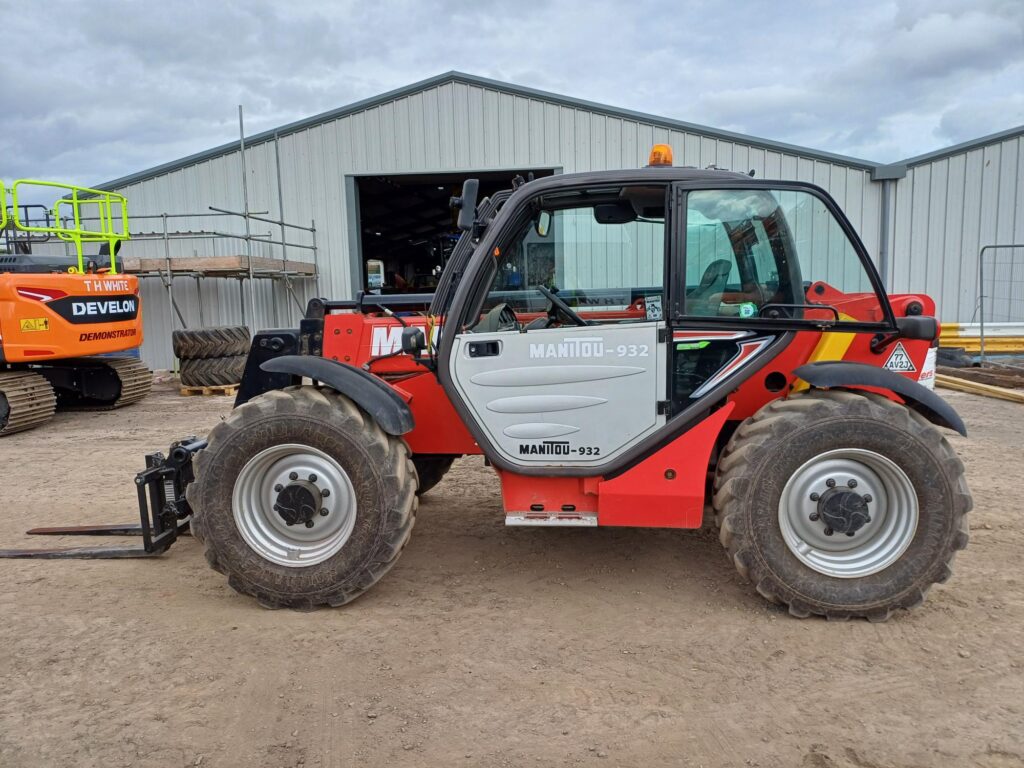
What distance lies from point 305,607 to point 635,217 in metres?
2.71

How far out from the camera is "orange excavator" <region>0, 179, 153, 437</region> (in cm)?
895

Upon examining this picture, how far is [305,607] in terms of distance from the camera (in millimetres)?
3789

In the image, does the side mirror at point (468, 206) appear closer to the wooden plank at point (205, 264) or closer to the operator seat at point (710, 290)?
the operator seat at point (710, 290)

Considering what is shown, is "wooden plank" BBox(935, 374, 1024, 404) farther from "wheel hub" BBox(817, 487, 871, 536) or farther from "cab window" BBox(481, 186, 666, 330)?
"cab window" BBox(481, 186, 666, 330)

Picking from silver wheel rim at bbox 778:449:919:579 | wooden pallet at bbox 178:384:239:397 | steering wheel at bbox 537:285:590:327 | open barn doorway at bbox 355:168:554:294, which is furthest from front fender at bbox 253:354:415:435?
wooden pallet at bbox 178:384:239:397

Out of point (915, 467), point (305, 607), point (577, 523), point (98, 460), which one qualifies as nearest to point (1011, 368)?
point (915, 467)

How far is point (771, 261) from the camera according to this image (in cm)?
374

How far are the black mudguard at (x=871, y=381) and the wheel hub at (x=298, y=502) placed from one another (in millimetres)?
2552

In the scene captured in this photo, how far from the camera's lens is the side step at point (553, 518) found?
380 cm

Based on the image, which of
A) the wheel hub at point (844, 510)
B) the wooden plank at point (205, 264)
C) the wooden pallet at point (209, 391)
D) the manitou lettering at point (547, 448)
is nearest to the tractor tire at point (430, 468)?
the manitou lettering at point (547, 448)

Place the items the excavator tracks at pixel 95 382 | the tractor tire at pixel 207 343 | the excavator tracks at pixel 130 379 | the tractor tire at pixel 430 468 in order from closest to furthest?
1. the tractor tire at pixel 430 468
2. the excavator tracks at pixel 95 382
3. the excavator tracks at pixel 130 379
4. the tractor tire at pixel 207 343

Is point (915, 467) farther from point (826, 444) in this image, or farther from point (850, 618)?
point (850, 618)

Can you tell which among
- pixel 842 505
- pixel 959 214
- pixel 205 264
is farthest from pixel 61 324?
pixel 959 214

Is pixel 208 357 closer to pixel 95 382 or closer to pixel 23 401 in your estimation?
pixel 95 382
